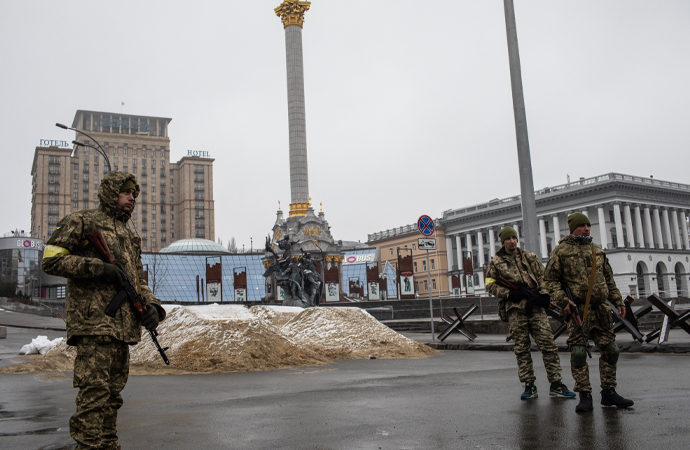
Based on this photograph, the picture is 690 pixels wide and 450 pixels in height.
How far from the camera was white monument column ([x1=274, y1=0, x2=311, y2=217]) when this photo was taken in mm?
64125

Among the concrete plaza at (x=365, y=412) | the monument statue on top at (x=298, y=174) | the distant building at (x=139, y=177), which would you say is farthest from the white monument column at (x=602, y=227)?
the distant building at (x=139, y=177)

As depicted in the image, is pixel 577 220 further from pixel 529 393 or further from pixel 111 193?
pixel 111 193

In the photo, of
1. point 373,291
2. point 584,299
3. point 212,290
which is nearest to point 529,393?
point 584,299

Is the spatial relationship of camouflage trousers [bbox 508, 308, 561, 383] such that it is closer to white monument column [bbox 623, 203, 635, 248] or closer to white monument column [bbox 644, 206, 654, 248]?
white monument column [bbox 623, 203, 635, 248]

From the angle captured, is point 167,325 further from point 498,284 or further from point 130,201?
point 130,201

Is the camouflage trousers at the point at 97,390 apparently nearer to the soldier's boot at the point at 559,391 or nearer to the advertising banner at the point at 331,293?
the soldier's boot at the point at 559,391

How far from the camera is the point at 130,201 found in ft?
17.0

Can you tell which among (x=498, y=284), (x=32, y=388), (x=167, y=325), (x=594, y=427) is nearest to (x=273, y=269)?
(x=167, y=325)

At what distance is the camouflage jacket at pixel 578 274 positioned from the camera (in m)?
6.86

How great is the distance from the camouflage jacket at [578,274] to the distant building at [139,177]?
14346 centimetres

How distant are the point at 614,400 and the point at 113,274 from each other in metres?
4.92

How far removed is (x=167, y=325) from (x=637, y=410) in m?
9.95

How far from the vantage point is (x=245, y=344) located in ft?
42.2

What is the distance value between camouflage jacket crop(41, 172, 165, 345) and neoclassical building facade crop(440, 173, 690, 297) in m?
76.0
